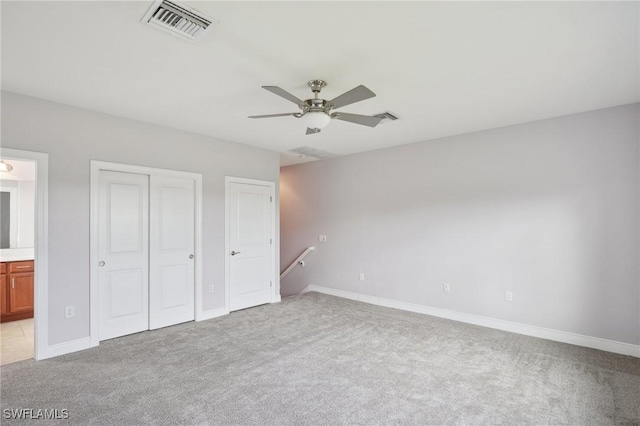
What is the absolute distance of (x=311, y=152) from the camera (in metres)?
5.58

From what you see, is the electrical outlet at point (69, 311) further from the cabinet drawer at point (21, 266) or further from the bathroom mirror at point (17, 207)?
the bathroom mirror at point (17, 207)

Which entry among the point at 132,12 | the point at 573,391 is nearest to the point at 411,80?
the point at 132,12

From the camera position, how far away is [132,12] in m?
1.91

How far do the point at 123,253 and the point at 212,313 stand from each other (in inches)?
58.2

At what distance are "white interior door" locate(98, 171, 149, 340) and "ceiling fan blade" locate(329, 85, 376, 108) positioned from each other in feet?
9.36

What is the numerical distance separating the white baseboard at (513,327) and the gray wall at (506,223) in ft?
0.21

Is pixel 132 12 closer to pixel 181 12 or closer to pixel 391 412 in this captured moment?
pixel 181 12

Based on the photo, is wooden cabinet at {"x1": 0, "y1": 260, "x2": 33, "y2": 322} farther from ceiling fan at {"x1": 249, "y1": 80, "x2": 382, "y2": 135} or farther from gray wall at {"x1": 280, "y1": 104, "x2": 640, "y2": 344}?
gray wall at {"x1": 280, "y1": 104, "x2": 640, "y2": 344}

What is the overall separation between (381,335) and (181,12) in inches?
146

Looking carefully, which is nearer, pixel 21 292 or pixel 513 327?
pixel 513 327

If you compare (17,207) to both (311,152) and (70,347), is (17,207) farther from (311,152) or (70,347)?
(311,152)

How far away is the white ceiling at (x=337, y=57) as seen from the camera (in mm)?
1917

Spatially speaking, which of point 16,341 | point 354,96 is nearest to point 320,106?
point 354,96

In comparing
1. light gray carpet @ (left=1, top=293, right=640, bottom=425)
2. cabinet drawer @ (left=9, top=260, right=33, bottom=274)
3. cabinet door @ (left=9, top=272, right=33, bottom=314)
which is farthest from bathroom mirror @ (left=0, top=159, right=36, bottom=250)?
light gray carpet @ (left=1, top=293, right=640, bottom=425)
